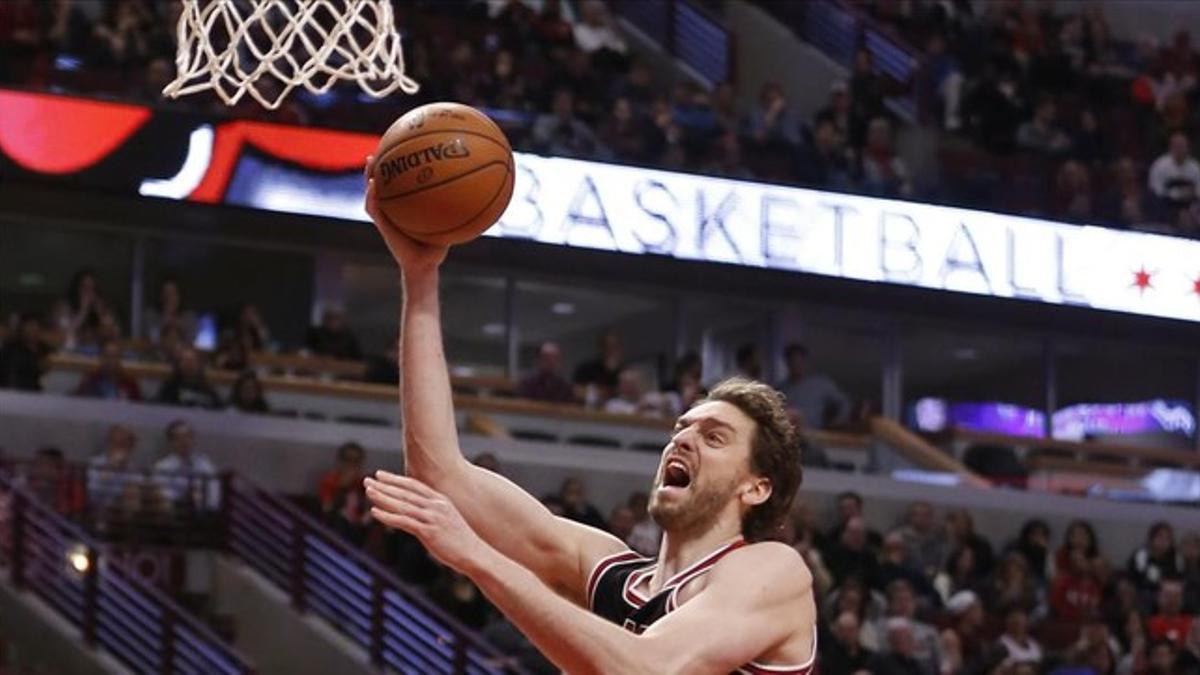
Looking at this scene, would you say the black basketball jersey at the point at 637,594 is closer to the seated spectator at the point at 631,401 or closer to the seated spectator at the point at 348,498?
the seated spectator at the point at 348,498

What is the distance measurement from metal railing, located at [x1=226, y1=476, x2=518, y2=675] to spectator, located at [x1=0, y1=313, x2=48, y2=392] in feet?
5.33

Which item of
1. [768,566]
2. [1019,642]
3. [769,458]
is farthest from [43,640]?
[768,566]

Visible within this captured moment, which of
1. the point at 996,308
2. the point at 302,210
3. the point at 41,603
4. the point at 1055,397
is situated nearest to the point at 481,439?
the point at 302,210

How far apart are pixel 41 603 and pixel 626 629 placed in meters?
10.7

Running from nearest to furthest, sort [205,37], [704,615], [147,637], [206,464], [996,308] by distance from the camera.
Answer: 1. [704,615]
2. [205,37]
3. [147,637]
4. [206,464]
5. [996,308]

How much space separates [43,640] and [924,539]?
6.40 metres

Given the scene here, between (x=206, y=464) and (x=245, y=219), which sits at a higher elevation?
(x=245, y=219)

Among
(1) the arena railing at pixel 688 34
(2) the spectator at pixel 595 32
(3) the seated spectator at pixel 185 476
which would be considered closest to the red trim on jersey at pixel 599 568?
(3) the seated spectator at pixel 185 476

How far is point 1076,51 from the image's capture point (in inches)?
961

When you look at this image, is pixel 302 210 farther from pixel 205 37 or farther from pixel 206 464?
→ pixel 205 37

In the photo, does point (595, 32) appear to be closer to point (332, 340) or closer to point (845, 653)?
point (332, 340)

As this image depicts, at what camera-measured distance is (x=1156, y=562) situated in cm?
1852

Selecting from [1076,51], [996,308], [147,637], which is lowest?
[147,637]

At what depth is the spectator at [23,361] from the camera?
17.2m
